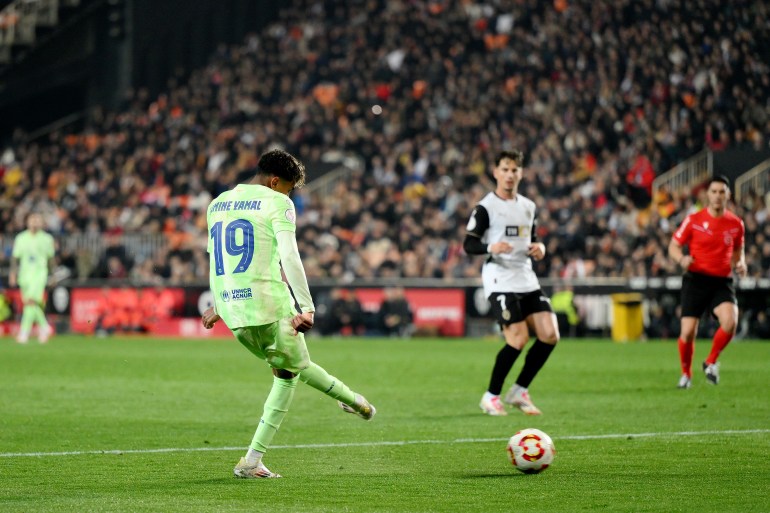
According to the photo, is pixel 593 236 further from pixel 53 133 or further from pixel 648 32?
pixel 53 133

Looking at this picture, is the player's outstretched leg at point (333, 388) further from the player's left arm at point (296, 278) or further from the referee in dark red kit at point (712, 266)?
the referee in dark red kit at point (712, 266)

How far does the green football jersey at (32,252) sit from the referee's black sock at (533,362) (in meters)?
15.8

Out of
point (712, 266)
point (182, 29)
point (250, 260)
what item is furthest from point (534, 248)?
point (182, 29)

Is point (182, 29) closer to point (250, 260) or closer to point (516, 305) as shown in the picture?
point (516, 305)

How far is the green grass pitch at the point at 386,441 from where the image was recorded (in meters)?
7.25

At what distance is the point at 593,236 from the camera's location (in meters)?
29.4

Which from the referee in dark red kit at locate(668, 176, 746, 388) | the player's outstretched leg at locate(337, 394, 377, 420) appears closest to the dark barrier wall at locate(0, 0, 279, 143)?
the referee in dark red kit at locate(668, 176, 746, 388)

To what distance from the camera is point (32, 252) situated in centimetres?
2597

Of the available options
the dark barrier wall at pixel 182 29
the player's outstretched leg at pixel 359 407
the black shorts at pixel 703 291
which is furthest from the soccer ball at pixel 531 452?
the dark barrier wall at pixel 182 29

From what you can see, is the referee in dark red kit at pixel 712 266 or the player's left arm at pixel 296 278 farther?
the referee in dark red kit at pixel 712 266

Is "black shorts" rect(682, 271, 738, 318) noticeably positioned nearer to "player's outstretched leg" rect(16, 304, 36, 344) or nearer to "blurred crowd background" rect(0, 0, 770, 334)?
"blurred crowd background" rect(0, 0, 770, 334)

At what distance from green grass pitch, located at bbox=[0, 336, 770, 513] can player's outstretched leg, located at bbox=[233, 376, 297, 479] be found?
0.13m

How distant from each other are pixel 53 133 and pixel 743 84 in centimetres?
2485

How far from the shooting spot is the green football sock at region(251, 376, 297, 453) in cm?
811
